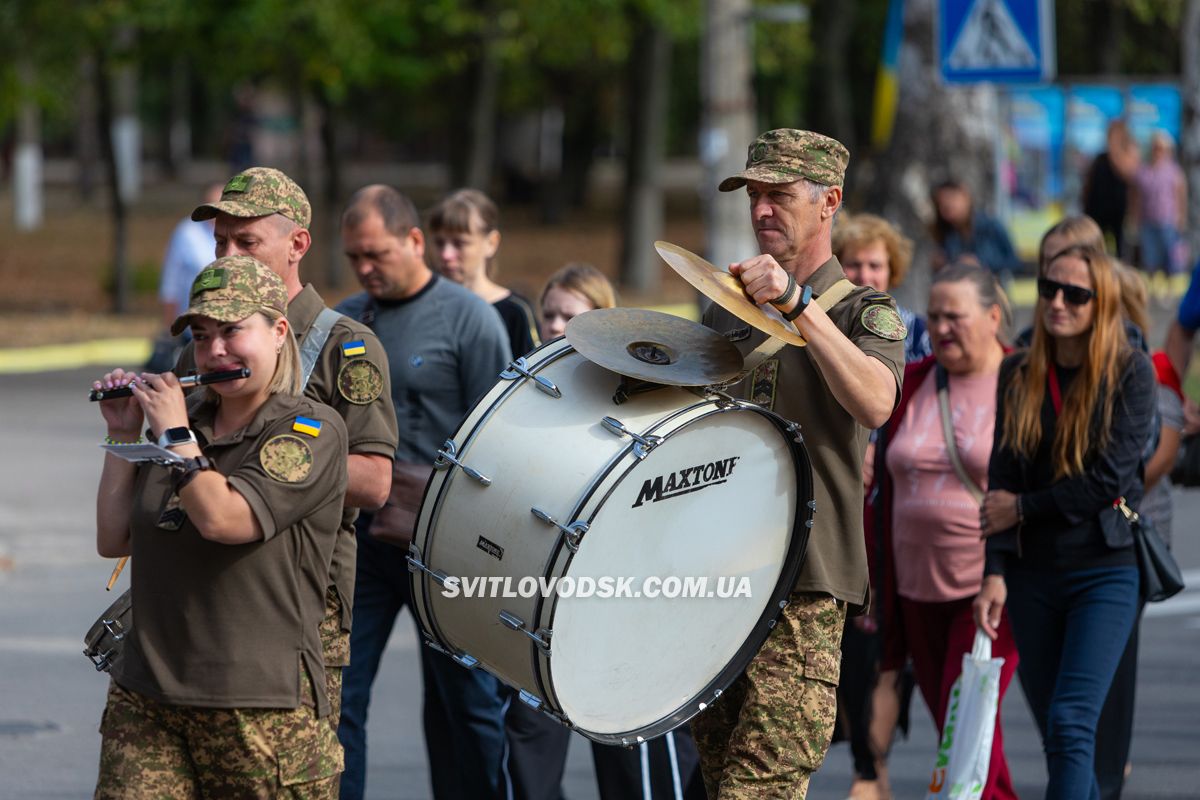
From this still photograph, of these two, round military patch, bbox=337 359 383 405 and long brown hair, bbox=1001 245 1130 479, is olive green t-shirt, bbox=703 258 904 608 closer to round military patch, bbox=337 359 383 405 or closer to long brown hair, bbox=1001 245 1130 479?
round military patch, bbox=337 359 383 405

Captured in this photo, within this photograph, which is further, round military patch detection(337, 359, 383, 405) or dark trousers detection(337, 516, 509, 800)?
dark trousers detection(337, 516, 509, 800)

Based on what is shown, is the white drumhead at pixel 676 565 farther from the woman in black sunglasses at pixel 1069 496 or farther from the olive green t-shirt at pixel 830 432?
the woman in black sunglasses at pixel 1069 496

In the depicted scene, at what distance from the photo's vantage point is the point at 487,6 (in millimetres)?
23172

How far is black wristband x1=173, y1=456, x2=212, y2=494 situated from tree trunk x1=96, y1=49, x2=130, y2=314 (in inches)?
735

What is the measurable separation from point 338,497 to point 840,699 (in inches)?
115

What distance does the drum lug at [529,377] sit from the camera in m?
3.98

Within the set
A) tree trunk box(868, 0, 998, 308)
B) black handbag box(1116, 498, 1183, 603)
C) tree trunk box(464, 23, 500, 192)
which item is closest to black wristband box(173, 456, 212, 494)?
black handbag box(1116, 498, 1183, 603)

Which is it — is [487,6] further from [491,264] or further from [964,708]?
[964,708]

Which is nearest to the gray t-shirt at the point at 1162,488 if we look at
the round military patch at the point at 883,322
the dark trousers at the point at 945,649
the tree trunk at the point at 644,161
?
the dark trousers at the point at 945,649

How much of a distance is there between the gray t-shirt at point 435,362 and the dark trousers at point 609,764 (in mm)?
868

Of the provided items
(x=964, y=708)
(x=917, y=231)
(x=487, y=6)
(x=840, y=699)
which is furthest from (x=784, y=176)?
(x=487, y=6)

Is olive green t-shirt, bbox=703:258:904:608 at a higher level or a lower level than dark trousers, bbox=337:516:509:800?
higher

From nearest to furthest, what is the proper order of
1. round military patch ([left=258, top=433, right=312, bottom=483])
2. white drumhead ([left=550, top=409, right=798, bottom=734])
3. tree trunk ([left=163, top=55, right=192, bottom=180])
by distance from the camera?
round military patch ([left=258, top=433, right=312, bottom=483])
white drumhead ([left=550, top=409, right=798, bottom=734])
tree trunk ([left=163, top=55, right=192, bottom=180])

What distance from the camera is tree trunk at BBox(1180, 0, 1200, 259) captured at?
17.0m
